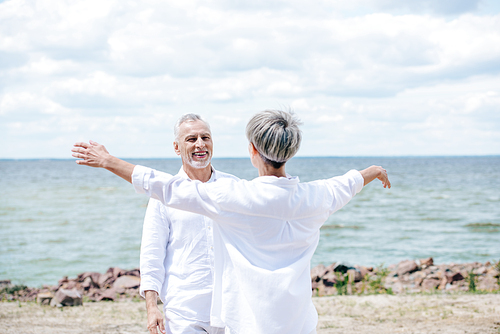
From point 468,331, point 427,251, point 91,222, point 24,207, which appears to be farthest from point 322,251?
point 24,207

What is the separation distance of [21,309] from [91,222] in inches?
626

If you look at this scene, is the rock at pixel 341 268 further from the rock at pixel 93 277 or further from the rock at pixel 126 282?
the rock at pixel 93 277

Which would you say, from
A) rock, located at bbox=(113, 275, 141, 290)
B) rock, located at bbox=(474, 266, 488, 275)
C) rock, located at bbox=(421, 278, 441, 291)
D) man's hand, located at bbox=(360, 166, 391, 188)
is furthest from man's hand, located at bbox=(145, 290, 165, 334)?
rock, located at bbox=(474, 266, 488, 275)

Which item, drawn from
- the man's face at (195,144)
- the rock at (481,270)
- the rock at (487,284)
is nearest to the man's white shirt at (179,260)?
the man's face at (195,144)

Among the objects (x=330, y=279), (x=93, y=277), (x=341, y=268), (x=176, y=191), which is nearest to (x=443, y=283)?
(x=341, y=268)

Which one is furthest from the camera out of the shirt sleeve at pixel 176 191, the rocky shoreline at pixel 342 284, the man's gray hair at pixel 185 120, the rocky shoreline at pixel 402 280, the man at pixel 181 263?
the rocky shoreline at pixel 402 280

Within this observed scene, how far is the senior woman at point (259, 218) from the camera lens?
2191 millimetres

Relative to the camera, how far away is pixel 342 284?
31.9ft

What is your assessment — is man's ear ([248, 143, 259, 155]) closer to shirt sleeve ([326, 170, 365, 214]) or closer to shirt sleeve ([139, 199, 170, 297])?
shirt sleeve ([326, 170, 365, 214])

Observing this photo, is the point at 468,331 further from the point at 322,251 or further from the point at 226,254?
the point at 322,251

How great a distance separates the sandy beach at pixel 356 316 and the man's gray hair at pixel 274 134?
4.43 m

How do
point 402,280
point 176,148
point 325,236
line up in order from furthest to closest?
1. point 325,236
2. point 402,280
3. point 176,148

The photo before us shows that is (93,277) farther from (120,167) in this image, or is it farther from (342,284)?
(120,167)

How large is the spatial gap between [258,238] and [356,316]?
5196 millimetres
